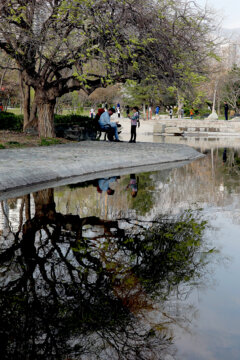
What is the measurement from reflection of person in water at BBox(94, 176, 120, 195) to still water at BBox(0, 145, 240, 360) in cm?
151

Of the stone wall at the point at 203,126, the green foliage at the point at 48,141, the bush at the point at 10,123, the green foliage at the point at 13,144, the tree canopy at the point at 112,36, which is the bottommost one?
the green foliage at the point at 13,144

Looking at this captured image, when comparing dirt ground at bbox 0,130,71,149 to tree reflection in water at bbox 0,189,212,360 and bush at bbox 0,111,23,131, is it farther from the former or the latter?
tree reflection in water at bbox 0,189,212,360

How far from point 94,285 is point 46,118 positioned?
67.0 feet

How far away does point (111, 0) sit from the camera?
19828mm

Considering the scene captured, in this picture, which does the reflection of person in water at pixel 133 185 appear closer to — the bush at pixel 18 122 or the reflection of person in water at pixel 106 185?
the reflection of person in water at pixel 106 185

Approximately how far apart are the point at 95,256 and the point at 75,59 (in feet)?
54.0

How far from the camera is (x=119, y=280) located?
16.5ft

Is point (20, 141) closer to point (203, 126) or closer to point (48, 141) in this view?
point (48, 141)

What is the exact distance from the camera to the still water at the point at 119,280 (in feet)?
12.0

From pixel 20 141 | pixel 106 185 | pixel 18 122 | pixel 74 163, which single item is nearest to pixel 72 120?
pixel 18 122

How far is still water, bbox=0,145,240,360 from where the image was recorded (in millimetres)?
3656

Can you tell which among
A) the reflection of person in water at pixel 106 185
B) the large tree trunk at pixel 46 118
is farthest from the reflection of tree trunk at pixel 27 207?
the large tree trunk at pixel 46 118

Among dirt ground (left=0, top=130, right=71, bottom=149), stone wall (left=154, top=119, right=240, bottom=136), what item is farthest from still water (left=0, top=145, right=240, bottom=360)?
stone wall (left=154, top=119, right=240, bottom=136)

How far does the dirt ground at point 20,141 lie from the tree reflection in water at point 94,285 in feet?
44.4
